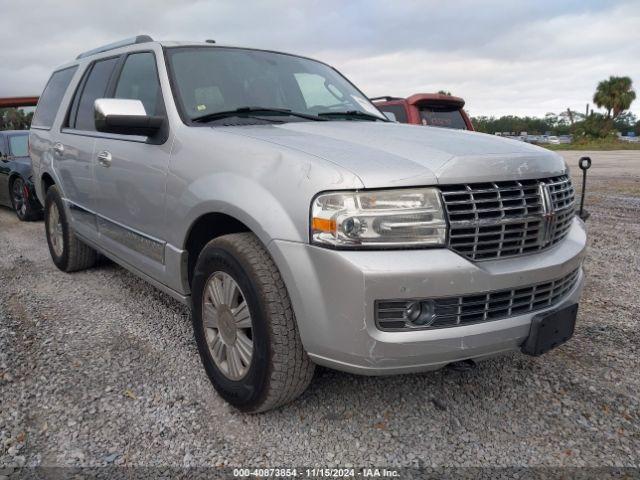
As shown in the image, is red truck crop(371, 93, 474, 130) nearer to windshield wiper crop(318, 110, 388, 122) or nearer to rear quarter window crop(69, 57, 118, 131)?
windshield wiper crop(318, 110, 388, 122)

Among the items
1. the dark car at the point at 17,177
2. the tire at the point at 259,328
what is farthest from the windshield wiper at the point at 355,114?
the dark car at the point at 17,177

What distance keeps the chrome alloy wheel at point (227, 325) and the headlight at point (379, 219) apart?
54 centimetres

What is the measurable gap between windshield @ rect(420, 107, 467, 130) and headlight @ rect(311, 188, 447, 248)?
20.2ft

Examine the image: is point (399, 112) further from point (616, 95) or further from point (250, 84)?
point (616, 95)

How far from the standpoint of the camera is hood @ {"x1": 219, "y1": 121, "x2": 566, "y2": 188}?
6.55ft

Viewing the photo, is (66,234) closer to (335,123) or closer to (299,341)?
(335,123)

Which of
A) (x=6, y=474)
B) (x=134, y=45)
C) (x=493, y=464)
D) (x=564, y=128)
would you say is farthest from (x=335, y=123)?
(x=564, y=128)

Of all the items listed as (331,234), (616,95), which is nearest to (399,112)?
(331,234)

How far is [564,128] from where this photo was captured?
83.2m

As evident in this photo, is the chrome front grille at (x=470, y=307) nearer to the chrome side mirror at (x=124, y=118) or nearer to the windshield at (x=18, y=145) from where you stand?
the chrome side mirror at (x=124, y=118)

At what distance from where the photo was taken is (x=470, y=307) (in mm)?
2023

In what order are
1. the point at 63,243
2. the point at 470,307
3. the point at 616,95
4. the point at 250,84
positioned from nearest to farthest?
the point at 470,307
the point at 250,84
the point at 63,243
the point at 616,95

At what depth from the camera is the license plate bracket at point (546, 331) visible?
215 centimetres

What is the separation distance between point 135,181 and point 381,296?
1808 millimetres
